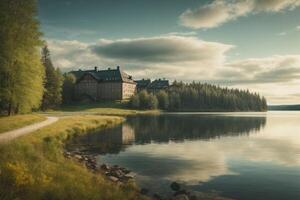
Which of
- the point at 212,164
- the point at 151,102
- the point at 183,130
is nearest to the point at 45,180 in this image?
the point at 212,164

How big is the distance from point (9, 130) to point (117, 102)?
4966 inches

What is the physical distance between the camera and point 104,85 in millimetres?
175000

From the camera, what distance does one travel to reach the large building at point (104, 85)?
17212 centimetres

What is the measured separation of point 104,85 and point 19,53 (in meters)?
135

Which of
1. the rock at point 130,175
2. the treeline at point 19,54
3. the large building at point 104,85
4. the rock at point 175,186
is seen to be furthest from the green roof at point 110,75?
the rock at point 175,186

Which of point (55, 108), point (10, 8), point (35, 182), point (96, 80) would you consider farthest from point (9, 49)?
point (96, 80)

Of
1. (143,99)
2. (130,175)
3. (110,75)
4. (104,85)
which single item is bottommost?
(130,175)

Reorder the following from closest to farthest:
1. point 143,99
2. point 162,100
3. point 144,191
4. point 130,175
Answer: point 144,191 < point 130,175 < point 143,99 < point 162,100

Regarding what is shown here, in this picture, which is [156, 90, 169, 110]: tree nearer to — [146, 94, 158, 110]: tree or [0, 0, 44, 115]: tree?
[146, 94, 158, 110]: tree

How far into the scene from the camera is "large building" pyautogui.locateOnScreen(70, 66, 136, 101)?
17212 centimetres

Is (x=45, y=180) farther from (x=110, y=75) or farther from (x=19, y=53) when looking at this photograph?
(x=110, y=75)

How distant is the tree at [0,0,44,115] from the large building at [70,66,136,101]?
381ft

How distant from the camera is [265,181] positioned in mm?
24141

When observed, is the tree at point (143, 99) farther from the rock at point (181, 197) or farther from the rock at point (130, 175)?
the rock at point (181, 197)
